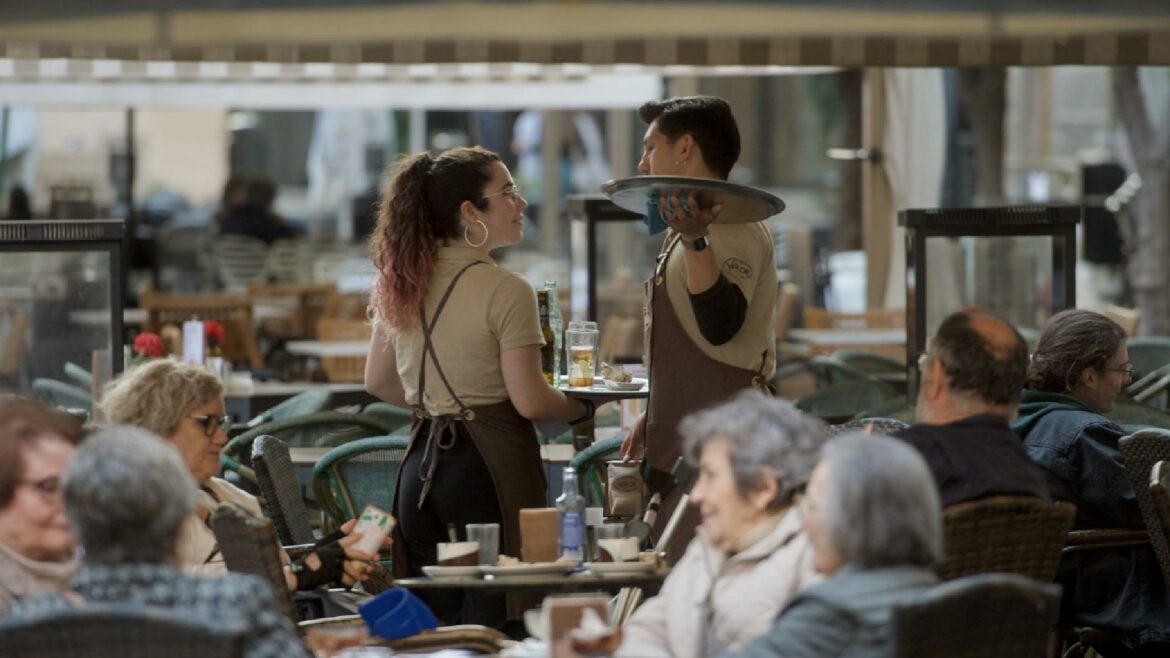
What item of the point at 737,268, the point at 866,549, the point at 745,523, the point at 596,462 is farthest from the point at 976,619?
the point at 596,462

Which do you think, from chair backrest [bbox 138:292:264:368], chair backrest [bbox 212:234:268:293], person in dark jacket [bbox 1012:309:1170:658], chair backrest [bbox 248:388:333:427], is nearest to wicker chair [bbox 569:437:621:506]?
person in dark jacket [bbox 1012:309:1170:658]

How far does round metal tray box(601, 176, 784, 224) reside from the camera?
4.58 m

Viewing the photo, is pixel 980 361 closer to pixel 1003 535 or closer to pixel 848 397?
pixel 1003 535

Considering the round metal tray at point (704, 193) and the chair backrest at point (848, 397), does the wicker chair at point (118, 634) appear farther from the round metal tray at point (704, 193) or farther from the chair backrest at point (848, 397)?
the chair backrest at point (848, 397)

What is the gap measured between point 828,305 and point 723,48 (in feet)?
26.6

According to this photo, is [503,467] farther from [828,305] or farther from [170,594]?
[828,305]

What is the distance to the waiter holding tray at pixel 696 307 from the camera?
4.98 m

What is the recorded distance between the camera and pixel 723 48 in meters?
8.09

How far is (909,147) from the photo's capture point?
39.6ft

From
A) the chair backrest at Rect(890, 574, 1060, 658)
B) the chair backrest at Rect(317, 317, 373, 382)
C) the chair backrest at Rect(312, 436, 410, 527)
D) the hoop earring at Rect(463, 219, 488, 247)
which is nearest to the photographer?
the chair backrest at Rect(890, 574, 1060, 658)

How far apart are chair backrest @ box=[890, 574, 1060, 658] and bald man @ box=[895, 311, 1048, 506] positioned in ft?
2.75

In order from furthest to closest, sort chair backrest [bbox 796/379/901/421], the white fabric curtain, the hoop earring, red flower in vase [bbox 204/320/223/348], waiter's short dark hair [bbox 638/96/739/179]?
the white fabric curtain < red flower in vase [bbox 204/320/223/348] < chair backrest [bbox 796/379/901/421] < the hoop earring < waiter's short dark hair [bbox 638/96/739/179]

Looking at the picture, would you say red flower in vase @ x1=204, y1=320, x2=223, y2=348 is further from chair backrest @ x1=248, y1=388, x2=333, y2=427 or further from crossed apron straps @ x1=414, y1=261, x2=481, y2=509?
crossed apron straps @ x1=414, y1=261, x2=481, y2=509

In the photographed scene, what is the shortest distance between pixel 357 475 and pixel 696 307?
1.96m
